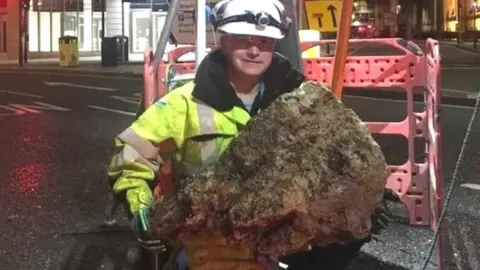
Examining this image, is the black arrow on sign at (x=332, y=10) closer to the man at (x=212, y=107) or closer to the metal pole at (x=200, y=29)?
the metal pole at (x=200, y=29)

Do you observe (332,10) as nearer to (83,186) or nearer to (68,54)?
(83,186)

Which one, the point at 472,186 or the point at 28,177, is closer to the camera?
the point at 472,186

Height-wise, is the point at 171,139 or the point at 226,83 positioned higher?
the point at 226,83

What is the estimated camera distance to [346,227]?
7.55 feet

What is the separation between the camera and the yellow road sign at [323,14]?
9516 mm

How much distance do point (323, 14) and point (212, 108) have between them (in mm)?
7047

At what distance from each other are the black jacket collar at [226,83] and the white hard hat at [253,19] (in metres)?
0.14

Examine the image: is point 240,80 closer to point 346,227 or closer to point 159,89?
point 346,227

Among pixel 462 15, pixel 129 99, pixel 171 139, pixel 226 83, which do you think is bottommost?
pixel 129 99

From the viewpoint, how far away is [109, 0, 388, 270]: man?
267 cm

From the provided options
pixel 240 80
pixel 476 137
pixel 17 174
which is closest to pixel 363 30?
pixel 476 137

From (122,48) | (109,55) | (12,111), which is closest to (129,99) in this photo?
(12,111)

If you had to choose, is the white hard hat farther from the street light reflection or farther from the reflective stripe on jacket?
the street light reflection

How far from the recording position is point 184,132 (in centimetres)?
274
